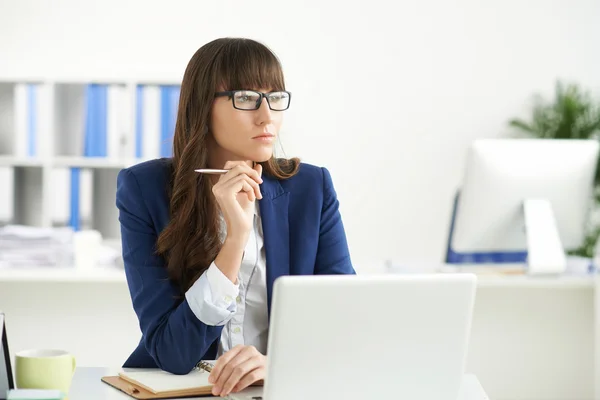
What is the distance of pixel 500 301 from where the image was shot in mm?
3170

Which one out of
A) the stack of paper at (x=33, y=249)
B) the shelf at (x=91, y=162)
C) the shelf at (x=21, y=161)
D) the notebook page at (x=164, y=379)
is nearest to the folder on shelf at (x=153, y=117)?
the shelf at (x=91, y=162)

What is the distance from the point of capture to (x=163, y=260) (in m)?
1.71

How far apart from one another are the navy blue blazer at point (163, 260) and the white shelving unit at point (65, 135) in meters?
2.39

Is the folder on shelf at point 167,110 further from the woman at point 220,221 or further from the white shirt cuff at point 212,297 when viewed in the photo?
the white shirt cuff at point 212,297

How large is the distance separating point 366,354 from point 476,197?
1824 millimetres

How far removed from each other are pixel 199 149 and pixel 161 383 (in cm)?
51

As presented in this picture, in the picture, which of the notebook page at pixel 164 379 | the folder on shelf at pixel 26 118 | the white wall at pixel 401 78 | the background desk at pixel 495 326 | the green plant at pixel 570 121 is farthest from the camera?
the white wall at pixel 401 78

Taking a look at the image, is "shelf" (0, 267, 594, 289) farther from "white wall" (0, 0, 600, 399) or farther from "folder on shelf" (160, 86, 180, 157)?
"white wall" (0, 0, 600, 399)

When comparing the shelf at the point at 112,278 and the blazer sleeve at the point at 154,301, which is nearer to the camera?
the blazer sleeve at the point at 154,301

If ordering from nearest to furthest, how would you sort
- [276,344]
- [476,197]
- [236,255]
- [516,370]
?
1. [276,344]
2. [236,255]
3. [476,197]
4. [516,370]

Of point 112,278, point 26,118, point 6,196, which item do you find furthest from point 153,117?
point 112,278

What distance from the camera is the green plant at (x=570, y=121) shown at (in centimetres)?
456

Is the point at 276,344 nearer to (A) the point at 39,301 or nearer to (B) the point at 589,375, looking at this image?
(A) the point at 39,301

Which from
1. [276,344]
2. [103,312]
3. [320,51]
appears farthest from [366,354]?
[320,51]
